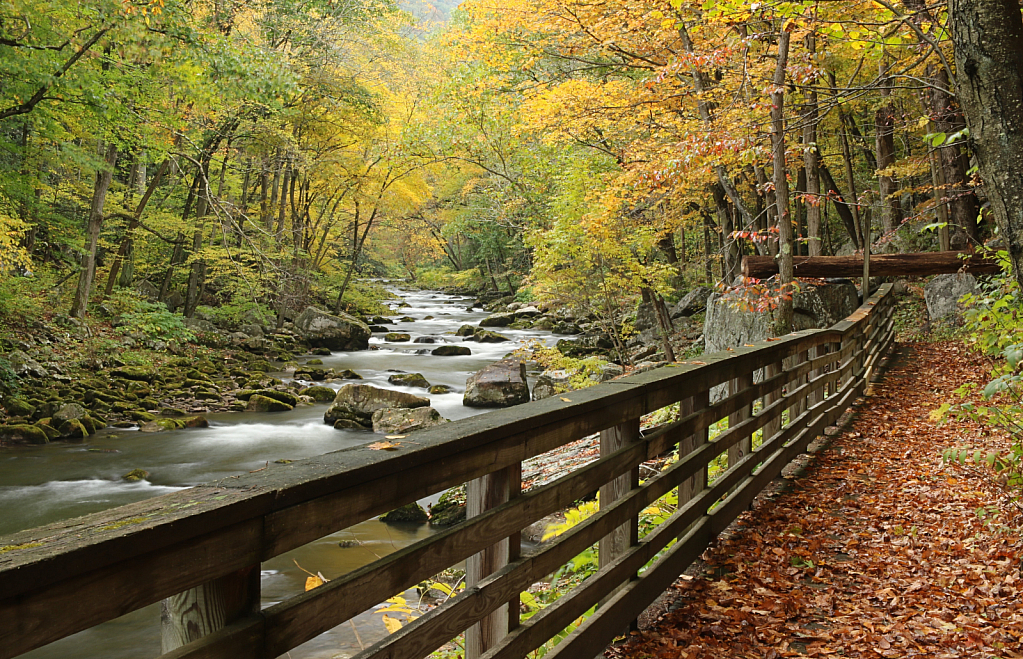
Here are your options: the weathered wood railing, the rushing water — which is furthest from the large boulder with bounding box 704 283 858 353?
the weathered wood railing

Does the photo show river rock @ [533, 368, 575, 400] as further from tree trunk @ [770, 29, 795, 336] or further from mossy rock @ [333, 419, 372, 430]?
tree trunk @ [770, 29, 795, 336]

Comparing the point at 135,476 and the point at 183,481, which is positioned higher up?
the point at 135,476

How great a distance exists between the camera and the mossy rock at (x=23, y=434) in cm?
1143

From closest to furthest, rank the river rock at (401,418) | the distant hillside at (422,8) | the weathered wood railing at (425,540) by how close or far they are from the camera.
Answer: the weathered wood railing at (425,540) → the river rock at (401,418) → the distant hillside at (422,8)

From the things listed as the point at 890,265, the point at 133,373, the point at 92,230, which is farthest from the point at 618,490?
the point at 92,230

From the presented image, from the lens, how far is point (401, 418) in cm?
1278

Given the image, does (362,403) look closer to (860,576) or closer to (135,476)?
(135,476)

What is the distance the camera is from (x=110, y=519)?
134 centimetres

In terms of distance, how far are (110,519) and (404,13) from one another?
27741 millimetres

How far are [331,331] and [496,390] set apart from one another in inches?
449

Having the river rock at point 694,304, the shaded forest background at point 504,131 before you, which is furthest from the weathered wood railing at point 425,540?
the river rock at point 694,304

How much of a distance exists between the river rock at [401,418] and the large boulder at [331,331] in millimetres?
12208

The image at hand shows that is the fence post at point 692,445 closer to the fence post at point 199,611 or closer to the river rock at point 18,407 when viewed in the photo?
the fence post at point 199,611

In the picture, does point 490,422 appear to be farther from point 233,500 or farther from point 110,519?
point 110,519
